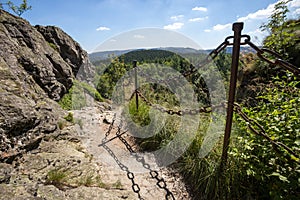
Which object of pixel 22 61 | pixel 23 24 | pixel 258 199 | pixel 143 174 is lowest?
pixel 143 174

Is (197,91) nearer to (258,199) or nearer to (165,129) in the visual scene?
(165,129)

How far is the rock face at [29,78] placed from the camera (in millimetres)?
2328

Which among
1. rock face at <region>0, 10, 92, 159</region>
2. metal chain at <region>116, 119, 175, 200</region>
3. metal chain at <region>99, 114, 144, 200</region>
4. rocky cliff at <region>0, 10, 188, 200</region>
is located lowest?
metal chain at <region>116, 119, 175, 200</region>

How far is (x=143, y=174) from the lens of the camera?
2.44m

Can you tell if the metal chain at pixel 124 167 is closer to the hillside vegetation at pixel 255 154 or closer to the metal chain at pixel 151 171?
the metal chain at pixel 151 171

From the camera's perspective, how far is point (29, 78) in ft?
14.4

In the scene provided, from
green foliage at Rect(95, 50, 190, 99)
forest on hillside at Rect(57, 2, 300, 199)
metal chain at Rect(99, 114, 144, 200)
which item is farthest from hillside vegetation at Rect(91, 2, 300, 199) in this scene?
green foliage at Rect(95, 50, 190, 99)

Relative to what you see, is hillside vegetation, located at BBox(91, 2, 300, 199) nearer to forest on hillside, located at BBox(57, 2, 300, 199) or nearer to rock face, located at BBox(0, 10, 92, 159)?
forest on hillside, located at BBox(57, 2, 300, 199)

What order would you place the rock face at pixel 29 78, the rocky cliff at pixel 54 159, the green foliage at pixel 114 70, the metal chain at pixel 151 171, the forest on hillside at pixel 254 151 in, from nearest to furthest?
the forest on hillside at pixel 254 151 → the rocky cliff at pixel 54 159 → the metal chain at pixel 151 171 → the rock face at pixel 29 78 → the green foliage at pixel 114 70

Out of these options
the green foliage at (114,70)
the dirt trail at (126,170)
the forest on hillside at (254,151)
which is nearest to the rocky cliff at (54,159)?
the dirt trail at (126,170)

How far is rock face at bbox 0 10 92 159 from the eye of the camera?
233cm

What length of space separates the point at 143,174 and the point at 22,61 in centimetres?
433

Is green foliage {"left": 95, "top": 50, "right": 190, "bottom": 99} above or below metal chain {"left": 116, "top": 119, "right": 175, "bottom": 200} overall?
above

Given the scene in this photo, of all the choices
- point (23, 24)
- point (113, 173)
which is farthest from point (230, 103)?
point (23, 24)
